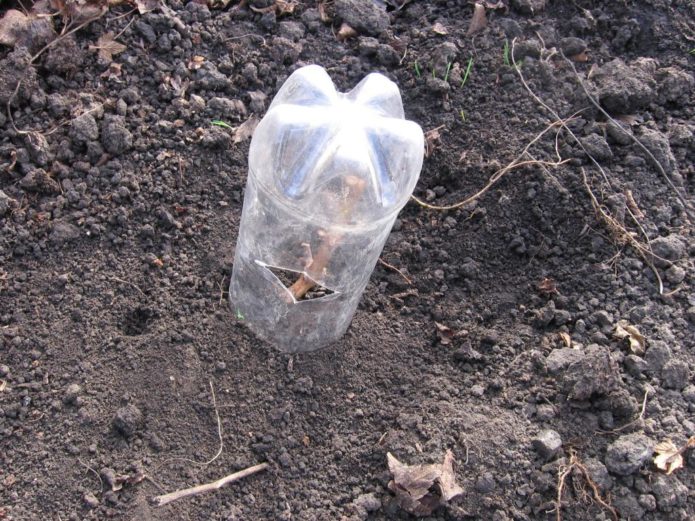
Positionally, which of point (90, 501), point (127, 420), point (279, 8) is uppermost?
point (279, 8)

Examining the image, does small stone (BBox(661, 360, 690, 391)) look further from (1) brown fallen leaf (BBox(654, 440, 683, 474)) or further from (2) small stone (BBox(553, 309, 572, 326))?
(2) small stone (BBox(553, 309, 572, 326))

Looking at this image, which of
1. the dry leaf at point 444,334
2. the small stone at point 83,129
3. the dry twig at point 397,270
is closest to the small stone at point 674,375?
the dry leaf at point 444,334

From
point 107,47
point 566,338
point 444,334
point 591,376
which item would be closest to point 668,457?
point 591,376

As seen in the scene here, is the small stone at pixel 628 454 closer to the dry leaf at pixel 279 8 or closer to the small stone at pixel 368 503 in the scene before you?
the small stone at pixel 368 503

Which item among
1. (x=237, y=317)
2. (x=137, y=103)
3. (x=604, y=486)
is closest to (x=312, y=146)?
(x=237, y=317)

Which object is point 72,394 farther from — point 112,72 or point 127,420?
point 112,72

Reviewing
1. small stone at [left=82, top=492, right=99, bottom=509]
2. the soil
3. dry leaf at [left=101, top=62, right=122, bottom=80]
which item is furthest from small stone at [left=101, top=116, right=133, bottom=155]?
small stone at [left=82, top=492, right=99, bottom=509]
